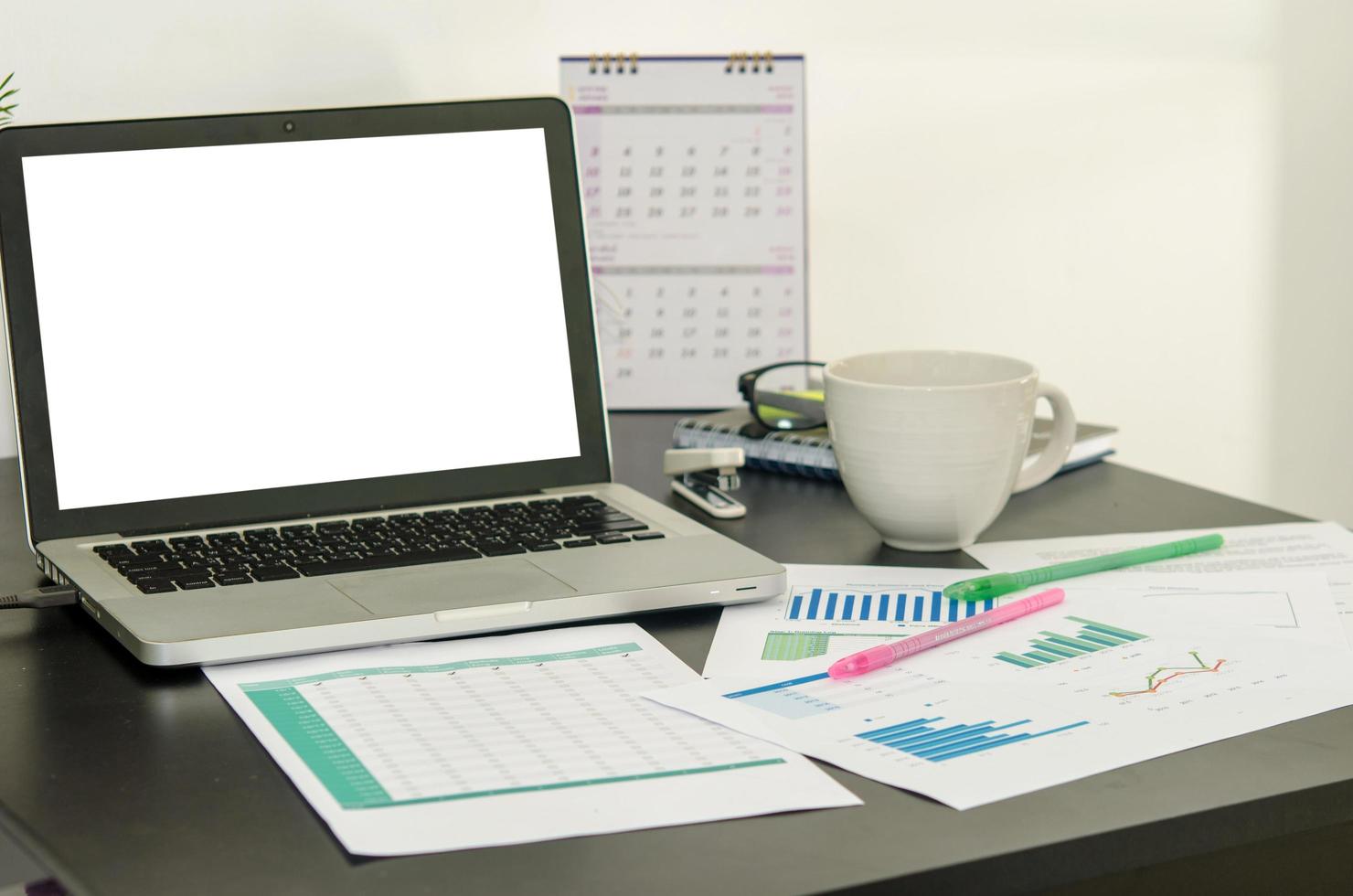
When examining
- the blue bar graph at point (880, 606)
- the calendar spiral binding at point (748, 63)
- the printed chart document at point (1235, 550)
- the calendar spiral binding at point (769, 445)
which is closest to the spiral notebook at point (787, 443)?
the calendar spiral binding at point (769, 445)

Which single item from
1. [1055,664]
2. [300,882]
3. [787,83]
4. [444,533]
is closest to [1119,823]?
[1055,664]

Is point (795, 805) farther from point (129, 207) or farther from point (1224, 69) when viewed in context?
point (1224, 69)

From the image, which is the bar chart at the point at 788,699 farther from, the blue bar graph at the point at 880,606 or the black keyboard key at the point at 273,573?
the black keyboard key at the point at 273,573

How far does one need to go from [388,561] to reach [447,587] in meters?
0.06

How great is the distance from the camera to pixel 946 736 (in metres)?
0.59

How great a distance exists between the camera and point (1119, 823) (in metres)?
0.51

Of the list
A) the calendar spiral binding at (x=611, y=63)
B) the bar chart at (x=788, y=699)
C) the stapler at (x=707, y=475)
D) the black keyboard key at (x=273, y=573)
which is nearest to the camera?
the bar chart at (x=788, y=699)

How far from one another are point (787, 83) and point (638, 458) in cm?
42

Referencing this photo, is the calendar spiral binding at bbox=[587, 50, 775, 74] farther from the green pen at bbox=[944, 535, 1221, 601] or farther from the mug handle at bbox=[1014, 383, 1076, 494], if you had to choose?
the green pen at bbox=[944, 535, 1221, 601]

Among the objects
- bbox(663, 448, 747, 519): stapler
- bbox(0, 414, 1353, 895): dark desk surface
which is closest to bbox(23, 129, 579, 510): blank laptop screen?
bbox(663, 448, 747, 519): stapler

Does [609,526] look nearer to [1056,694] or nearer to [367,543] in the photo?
[367,543]

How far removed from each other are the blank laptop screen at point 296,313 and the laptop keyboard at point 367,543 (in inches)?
2.0

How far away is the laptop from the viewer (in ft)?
2.54

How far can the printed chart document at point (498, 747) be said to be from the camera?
511 mm
